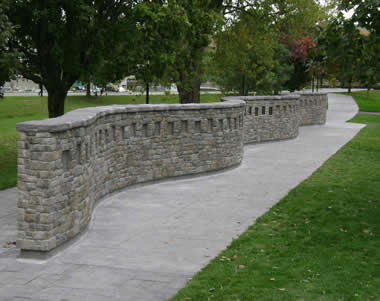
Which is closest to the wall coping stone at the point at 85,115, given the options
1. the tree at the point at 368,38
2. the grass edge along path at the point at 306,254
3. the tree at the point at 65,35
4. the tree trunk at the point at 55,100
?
the grass edge along path at the point at 306,254

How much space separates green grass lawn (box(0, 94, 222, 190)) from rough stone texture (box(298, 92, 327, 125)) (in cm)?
664

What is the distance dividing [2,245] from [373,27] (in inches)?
278

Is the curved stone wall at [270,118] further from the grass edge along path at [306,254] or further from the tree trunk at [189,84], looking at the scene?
the grass edge along path at [306,254]

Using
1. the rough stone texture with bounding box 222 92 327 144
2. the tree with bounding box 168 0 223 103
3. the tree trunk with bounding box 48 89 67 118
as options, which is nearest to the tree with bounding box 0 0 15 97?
the tree trunk with bounding box 48 89 67 118

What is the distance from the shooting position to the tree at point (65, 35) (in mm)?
15648

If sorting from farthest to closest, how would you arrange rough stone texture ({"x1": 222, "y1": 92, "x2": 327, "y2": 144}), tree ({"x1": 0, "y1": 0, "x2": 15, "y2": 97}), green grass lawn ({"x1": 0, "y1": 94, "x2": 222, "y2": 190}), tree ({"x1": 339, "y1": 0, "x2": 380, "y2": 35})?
1. rough stone texture ({"x1": 222, "y1": 92, "x2": 327, "y2": 144})
2. green grass lawn ({"x1": 0, "y1": 94, "x2": 222, "y2": 190})
3. tree ({"x1": 0, "y1": 0, "x2": 15, "y2": 97})
4. tree ({"x1": 339, "y1": 0, "x2": 380, "y2": 35})

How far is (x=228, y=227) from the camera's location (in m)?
9.88

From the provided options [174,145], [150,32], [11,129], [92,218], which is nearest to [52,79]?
[150,32]

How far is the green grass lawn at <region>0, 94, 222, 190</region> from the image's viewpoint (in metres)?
15.8

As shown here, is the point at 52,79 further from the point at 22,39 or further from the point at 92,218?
the point at 92,218

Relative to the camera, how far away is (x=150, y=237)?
917 cm

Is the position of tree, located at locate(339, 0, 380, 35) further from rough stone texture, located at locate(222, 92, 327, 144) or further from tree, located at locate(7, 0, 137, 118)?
rough stone texture, located at locate(222, 92, 327, 144)

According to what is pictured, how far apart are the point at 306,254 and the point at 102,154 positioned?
14.4 ft

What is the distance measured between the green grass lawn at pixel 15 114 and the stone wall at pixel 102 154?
3144 mm
